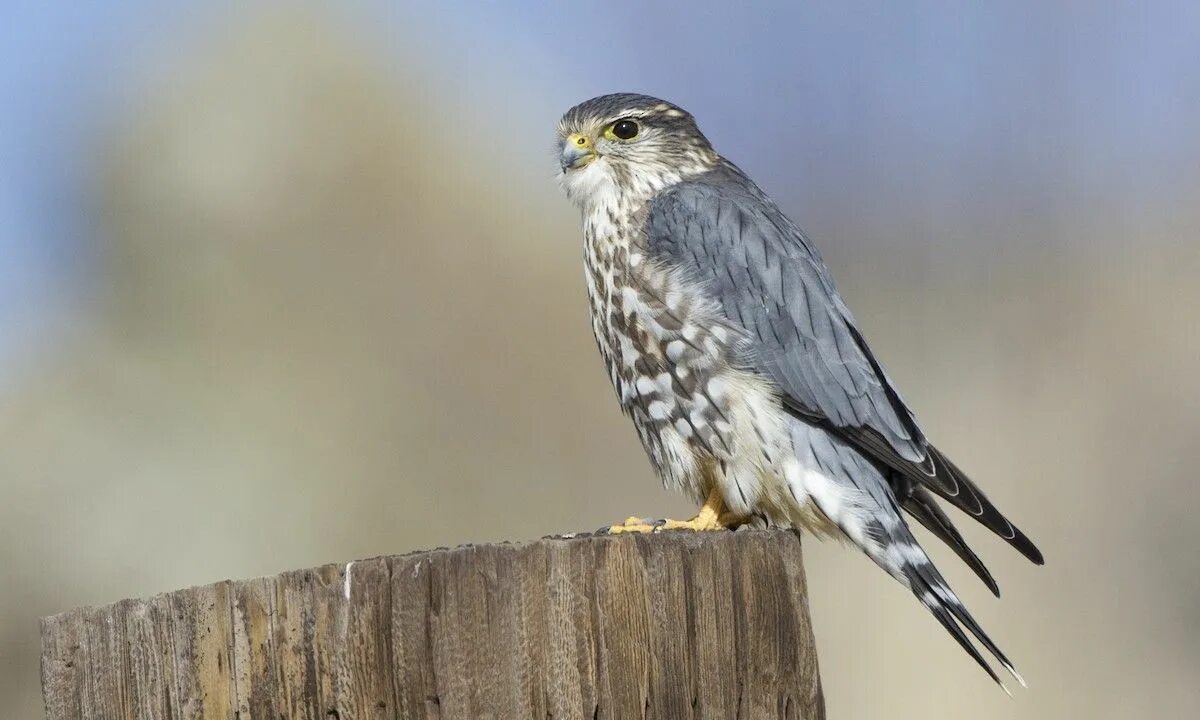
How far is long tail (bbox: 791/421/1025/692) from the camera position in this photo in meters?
3.61

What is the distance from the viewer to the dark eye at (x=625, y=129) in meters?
4.31

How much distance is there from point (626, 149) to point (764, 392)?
3.36 ft

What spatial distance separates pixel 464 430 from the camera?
7.77 m

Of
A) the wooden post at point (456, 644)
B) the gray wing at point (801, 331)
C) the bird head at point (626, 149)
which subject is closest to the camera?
the wooden post at point (456, 644)

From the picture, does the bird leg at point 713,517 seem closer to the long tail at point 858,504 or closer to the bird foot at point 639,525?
the bird foot at point 639,525

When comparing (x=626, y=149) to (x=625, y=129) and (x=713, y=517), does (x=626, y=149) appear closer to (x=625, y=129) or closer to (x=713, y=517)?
(x=625, y=129)

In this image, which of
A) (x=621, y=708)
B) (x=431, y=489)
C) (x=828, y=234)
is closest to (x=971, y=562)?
(x=621, y=708)

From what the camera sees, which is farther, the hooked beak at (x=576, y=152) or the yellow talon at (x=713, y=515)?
the hooked beak at (x=576, y=152)

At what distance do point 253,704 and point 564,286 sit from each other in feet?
21.3

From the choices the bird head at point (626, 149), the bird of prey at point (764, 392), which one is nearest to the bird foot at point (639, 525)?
the bird of prey at point (764, 392)

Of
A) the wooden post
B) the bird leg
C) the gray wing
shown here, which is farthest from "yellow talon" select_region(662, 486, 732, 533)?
the wooden post

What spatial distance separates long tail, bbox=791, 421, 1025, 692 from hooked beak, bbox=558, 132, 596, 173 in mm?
1155

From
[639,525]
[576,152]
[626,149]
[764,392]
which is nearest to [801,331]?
[764,392]

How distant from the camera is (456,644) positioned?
211 centimetres
